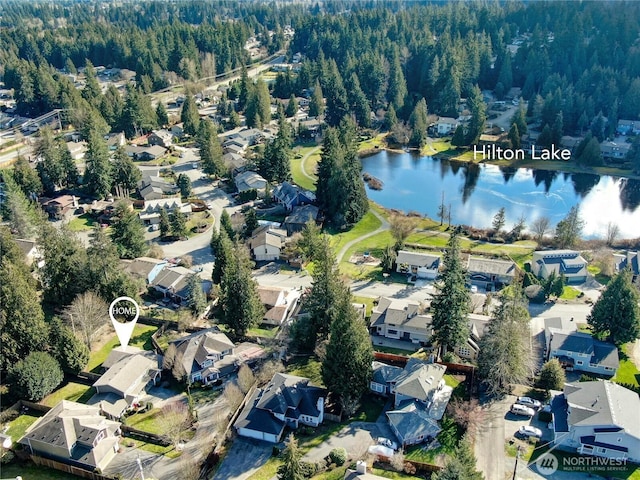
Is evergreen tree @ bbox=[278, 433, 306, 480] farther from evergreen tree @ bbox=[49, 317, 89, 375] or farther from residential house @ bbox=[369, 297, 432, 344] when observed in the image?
evergreen tree @ bbox=[49, 317, 89, 375]

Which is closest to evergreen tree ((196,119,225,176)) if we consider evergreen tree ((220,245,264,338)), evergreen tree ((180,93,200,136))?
evergreen tree ((180,93,200,136))

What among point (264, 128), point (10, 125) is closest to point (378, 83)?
point (264, 128)

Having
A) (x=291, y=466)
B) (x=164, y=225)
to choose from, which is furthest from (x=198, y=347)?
(x=164, y=225)

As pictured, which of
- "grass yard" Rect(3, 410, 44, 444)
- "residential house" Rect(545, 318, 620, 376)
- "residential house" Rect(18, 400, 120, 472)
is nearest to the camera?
"residential house" Rect(18, 400, 120, 472)

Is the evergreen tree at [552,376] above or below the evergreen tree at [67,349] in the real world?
below

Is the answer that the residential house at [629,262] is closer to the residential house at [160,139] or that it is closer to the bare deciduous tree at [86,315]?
the bare deciduous tree at [86,315]

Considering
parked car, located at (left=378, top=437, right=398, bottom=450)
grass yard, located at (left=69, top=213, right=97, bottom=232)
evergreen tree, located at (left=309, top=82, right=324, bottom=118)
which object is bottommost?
parked car, located at (left=378, top=437, right=398, bottom=450)

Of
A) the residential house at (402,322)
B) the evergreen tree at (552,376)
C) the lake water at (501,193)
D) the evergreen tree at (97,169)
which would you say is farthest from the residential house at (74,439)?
the lake water at (501,193)
